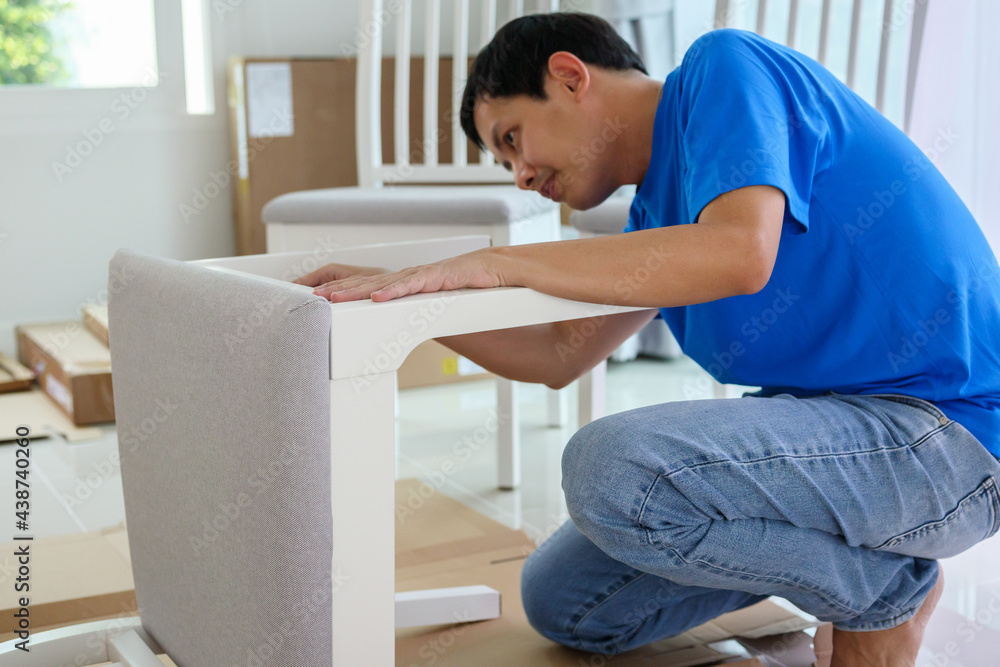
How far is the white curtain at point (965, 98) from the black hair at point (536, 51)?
678 millimetres

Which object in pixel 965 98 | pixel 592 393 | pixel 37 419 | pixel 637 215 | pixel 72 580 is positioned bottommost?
pixel 37 419

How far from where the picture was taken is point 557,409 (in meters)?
2.05

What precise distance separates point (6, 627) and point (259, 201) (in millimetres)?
1726

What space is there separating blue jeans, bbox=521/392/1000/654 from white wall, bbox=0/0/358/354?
7.30ft

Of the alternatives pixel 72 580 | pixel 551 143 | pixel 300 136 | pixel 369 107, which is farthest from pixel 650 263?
pixel 300 136

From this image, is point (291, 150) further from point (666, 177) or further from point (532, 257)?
point (532, 257)

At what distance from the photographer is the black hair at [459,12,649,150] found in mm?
967

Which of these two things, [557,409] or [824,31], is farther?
[557,409]

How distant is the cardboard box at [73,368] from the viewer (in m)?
2.04

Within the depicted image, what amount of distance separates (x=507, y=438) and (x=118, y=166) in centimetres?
164

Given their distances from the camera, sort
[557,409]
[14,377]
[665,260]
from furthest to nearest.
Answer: [14,377] → [557,409] → [665,260]

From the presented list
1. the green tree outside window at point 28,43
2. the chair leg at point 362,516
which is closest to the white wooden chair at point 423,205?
the chair leg at point 362,516
